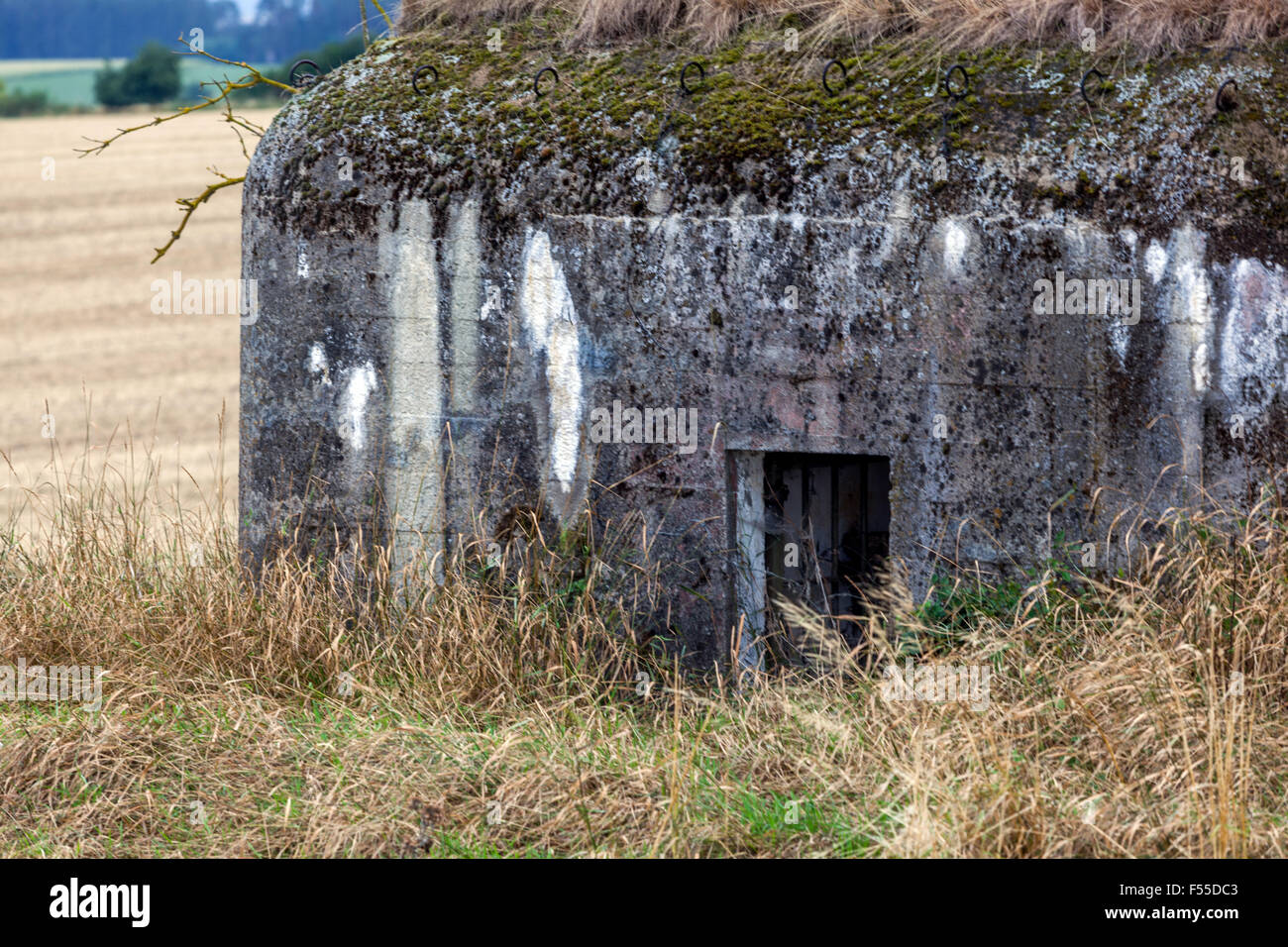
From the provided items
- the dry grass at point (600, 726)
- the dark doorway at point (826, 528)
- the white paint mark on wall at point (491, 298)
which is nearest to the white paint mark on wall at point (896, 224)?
the dark doorway at point (826, 528)

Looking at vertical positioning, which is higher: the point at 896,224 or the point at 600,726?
the point at 896,224

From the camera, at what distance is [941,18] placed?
4137mm

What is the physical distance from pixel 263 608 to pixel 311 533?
0.39m

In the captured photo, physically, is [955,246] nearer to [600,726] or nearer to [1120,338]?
[1120,338]

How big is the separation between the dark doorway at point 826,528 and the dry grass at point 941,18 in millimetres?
1444

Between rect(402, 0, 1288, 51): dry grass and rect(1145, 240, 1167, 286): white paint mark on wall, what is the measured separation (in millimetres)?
693

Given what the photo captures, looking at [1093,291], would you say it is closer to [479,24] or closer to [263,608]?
[479,24]

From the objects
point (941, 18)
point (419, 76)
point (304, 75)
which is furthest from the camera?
point (304, 75)

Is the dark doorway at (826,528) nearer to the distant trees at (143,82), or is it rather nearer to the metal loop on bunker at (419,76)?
the metal loop on bunker at (419,76)

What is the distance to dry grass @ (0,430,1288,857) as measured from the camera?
292cm

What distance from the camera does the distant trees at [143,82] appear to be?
134 ft

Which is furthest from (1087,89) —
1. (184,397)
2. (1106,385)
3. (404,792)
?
(184,397)

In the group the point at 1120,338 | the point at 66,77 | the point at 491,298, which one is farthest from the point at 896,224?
the point at 66,77

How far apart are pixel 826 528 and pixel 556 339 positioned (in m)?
1.17
